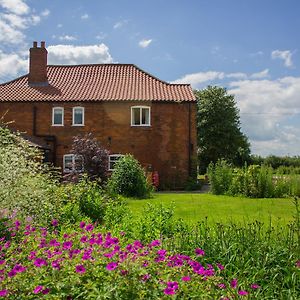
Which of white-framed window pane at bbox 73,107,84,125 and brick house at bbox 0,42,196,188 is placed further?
white-framed window pane at bbox 73,107,84,125

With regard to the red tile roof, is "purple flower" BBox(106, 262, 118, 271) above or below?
below

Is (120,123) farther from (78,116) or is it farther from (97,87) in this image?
(97,87)

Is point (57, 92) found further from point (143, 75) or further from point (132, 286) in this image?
point (132, 286)

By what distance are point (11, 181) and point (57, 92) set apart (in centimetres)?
2071

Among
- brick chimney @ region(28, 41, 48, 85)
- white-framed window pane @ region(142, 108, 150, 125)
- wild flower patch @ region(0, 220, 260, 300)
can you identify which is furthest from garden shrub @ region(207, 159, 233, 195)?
wild flower patch @ region(0, 220, 260, 300)

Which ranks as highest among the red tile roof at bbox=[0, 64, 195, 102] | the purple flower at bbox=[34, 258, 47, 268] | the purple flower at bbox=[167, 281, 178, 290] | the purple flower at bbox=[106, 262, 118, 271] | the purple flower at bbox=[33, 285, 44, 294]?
the red tile roof at bbox=[0, 64, 195, 102]

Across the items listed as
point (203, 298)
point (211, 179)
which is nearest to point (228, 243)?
point (203, 298)

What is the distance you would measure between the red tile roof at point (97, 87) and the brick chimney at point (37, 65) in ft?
1.56

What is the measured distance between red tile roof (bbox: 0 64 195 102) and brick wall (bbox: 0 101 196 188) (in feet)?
1.61

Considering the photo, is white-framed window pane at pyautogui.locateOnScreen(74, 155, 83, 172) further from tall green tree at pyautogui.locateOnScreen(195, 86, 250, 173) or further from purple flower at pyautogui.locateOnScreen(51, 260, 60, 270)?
tall green tree at pyautogui.locateOnScreen(195, 86, 250, 173)

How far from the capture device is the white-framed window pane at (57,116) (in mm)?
29125

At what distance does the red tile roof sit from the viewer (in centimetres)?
2906

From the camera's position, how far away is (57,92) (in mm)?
29875

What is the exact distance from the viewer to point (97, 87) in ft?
99.9
